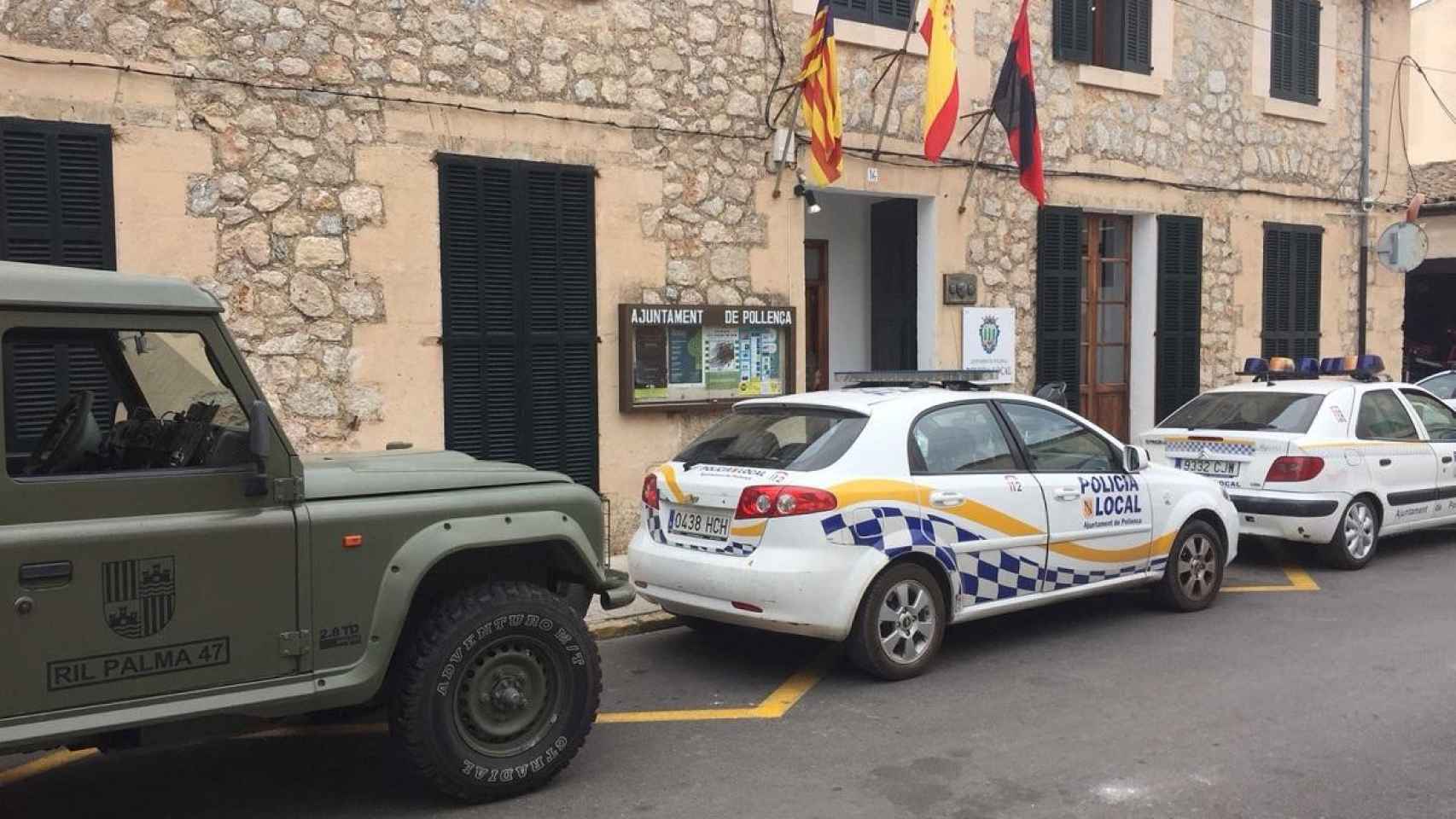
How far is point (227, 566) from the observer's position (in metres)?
4.00

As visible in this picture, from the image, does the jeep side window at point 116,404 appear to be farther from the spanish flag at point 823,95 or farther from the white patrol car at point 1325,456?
the white patrol car at point 1325,456

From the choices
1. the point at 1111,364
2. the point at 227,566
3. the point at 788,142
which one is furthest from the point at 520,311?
the point at 1111,364

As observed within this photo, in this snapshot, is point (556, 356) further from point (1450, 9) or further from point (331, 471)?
point (1450, 9)

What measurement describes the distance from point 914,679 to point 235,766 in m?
3.28

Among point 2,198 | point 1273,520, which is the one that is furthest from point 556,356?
point 1273,520

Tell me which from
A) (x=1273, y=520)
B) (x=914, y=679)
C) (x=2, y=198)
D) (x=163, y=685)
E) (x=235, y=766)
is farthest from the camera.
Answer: (x=1273, y=520)

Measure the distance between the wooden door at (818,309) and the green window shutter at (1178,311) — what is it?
404 centimetres

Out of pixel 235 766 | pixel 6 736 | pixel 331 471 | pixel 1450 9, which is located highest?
pixel 1450 9

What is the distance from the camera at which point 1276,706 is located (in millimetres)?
5695

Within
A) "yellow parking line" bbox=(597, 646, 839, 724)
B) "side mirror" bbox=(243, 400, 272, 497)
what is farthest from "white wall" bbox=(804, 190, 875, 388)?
"side mirror" bbox=(243, 400, 272, 497)

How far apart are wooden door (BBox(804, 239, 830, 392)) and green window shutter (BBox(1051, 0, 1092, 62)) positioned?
3.17 metres

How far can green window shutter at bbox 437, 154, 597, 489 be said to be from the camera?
8.95 metres

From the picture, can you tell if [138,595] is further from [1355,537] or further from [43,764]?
[1355,537]

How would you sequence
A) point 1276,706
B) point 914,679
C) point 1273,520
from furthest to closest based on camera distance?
point 1273,520 < point 914,679 < point 1276,706
